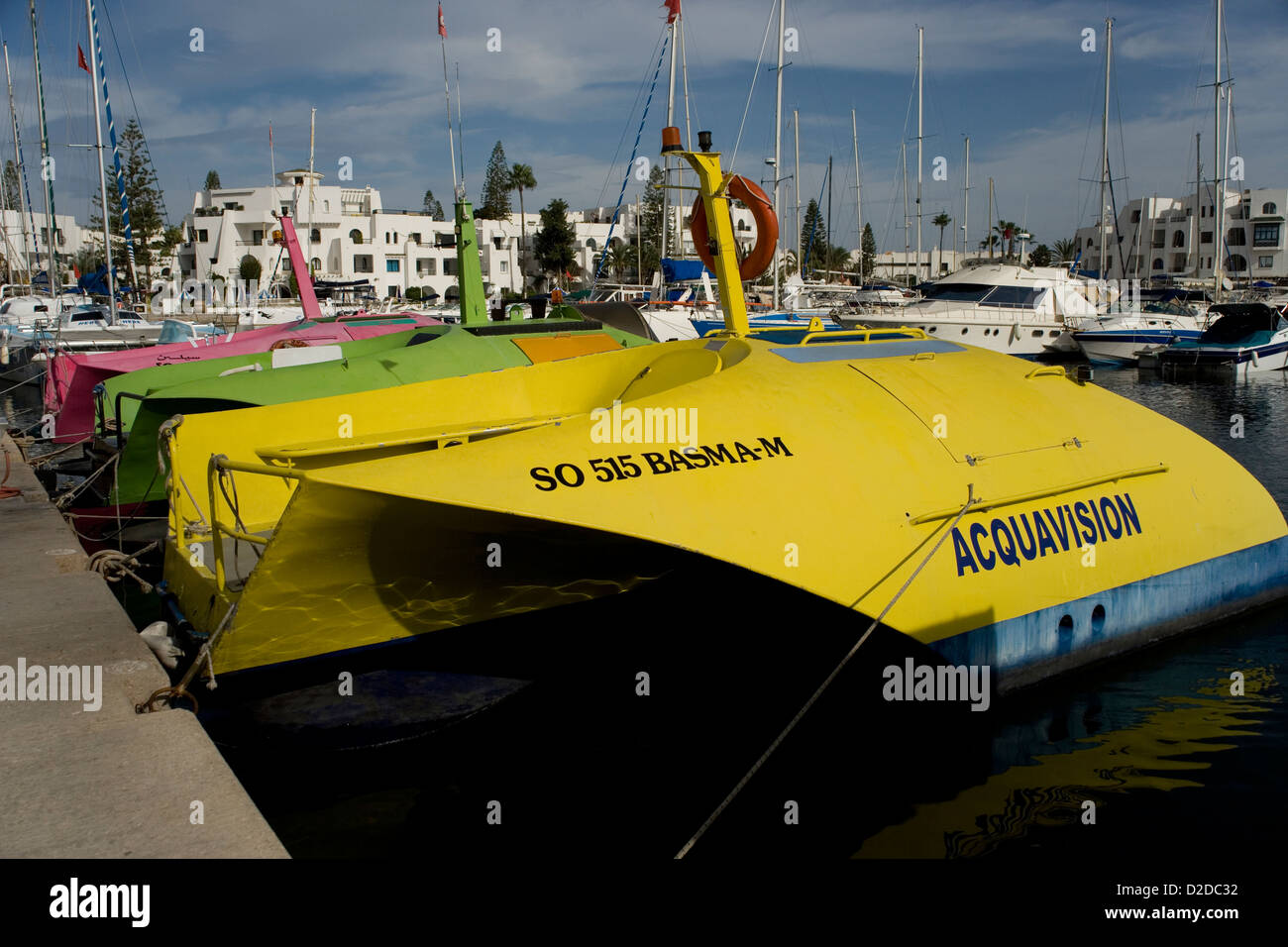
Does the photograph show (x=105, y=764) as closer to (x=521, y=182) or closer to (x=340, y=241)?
(x=340, y=241)

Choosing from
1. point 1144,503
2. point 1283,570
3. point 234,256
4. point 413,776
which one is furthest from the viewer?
point 234,256

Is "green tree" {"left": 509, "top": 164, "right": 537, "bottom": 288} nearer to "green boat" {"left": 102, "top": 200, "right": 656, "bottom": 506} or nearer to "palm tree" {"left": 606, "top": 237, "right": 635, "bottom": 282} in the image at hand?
"palm tree" {"left": 606, "top": 237, "right": 635, "bottom": 282}

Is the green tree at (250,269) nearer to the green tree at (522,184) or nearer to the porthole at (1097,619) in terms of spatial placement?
the green tree at (522,184)

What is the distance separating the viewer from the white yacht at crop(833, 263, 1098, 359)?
110 ft

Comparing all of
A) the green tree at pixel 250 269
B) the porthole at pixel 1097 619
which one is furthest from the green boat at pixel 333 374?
the green tree at pixel 250 269

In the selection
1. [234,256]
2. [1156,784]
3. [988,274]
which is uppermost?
[234,256]

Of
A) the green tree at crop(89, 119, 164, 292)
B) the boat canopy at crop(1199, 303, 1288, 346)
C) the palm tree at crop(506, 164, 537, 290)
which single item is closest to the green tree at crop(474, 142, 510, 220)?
the palm tree at crop(506, 164, 537, 290)

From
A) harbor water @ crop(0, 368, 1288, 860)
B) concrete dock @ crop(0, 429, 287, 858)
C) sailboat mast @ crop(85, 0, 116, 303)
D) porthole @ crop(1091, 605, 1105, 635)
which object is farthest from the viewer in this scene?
sailboat mast @ crop(85, 0, 116, 303)

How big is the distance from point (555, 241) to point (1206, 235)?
51708mm

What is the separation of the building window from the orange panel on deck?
267 feet
